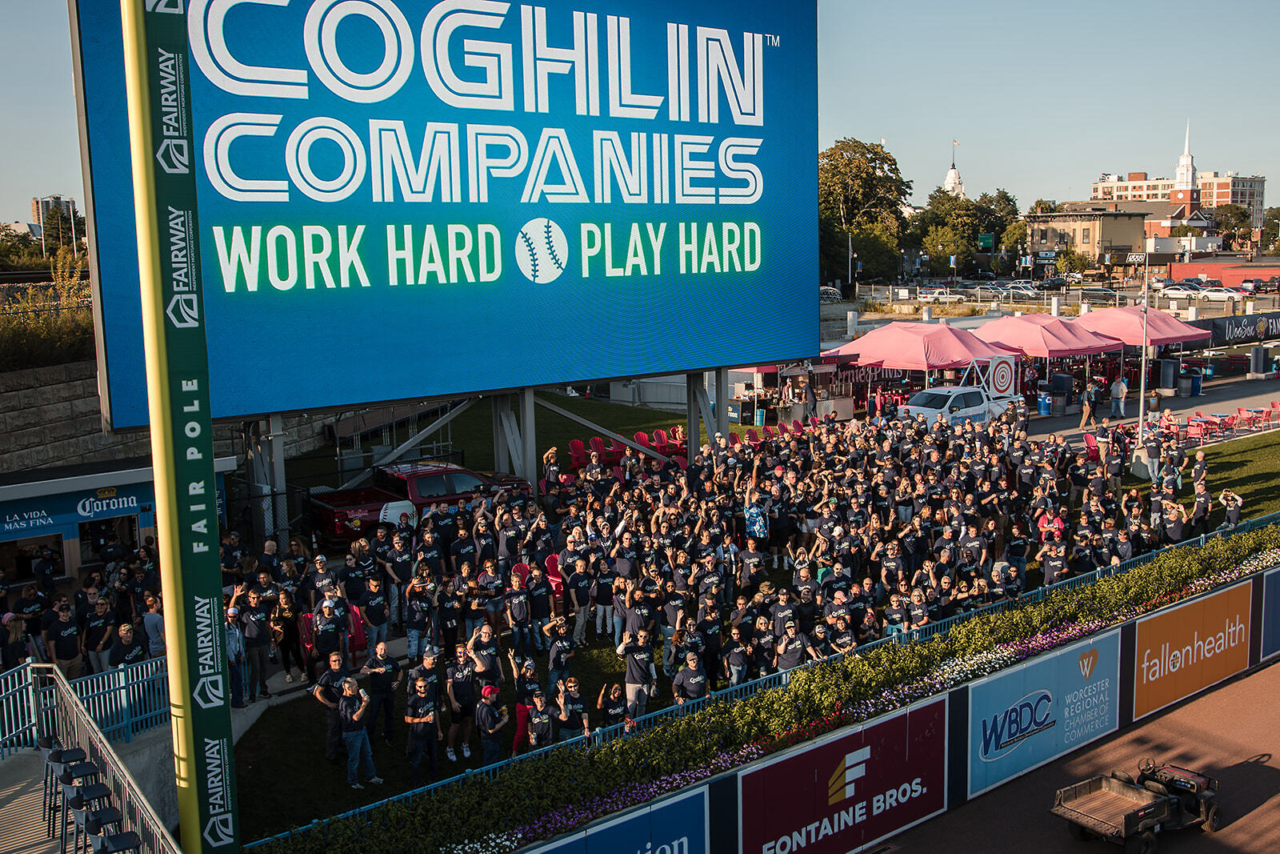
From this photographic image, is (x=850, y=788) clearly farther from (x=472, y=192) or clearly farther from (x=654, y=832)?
(x=472, y=192)

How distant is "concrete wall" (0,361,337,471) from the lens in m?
18.1

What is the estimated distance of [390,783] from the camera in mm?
11094

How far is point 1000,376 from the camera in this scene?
3048cm

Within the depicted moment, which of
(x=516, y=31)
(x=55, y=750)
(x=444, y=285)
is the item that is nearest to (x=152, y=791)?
(x=55, y=750)

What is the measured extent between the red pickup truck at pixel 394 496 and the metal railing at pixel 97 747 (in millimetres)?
6423

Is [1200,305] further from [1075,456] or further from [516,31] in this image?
[516,31]

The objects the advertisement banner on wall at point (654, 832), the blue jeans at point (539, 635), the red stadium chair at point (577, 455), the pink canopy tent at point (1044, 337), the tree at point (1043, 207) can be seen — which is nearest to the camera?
the advertisement banner on wall at point (654, 832)

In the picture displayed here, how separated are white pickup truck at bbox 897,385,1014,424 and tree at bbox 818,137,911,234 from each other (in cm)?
5229

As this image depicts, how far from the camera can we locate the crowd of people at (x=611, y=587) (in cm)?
1124

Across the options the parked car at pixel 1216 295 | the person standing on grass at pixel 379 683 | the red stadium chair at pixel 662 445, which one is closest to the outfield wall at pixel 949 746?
the person standing on grass at pixel 379 683

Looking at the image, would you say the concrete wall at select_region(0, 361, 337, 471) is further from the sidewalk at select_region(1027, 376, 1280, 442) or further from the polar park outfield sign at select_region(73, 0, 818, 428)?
the sidewalk at select_region(1027, 376, 1280, 442)

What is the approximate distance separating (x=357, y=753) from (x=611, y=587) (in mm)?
4252

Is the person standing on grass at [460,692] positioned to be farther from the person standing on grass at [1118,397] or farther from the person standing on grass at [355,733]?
the person standing on grass at [1118,397]

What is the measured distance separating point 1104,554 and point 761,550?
17.1ft
